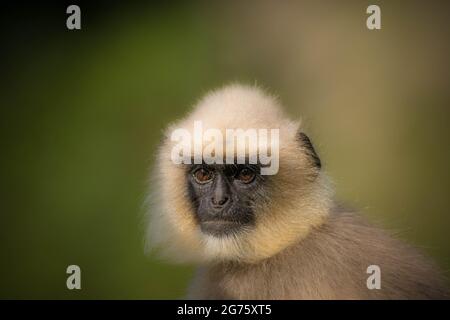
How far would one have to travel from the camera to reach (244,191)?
11.6 feet

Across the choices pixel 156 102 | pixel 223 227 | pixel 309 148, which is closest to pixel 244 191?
pixel 223 227

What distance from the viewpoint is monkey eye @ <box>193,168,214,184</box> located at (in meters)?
3.65

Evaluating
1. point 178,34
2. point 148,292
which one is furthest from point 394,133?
point 148,292

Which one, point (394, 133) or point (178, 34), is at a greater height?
point (178, 34)

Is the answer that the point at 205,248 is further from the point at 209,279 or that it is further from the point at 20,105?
the point at 20,105

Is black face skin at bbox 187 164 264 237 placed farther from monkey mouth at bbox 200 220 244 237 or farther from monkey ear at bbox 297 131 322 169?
monkey ear at bbox 297 131 322 169

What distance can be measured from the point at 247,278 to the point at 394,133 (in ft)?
10.5

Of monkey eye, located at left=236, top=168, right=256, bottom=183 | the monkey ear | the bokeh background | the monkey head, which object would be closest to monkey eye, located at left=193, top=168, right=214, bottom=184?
the monkey head

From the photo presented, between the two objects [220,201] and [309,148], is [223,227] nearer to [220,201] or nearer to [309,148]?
[220,201]

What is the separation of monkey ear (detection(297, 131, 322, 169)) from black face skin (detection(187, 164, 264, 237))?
10.4 inches

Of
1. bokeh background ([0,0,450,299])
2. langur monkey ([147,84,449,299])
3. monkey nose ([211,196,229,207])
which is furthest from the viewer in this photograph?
bokeh background ([0,0,450,299])

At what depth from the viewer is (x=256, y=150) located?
3488 millimetres

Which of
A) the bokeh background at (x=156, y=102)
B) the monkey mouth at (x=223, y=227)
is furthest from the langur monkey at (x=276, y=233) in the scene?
the bokeh background at (x=156, y=102)

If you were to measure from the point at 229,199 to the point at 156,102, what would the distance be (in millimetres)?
2851
